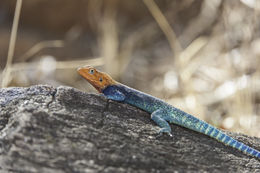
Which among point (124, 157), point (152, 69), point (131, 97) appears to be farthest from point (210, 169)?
point (152, 69)

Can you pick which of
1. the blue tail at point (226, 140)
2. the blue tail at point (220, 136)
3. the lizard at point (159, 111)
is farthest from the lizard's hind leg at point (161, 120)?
the blue tail at point (226, 140)

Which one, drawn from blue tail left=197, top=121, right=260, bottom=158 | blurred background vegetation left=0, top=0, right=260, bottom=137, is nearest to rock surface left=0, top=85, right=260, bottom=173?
blue tail left=197, top=121, right=260, bottom=158

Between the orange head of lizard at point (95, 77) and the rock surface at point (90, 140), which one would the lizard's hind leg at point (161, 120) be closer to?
the rock surface at point (90, 140)

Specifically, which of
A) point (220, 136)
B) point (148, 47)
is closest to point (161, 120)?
point (220, 136)

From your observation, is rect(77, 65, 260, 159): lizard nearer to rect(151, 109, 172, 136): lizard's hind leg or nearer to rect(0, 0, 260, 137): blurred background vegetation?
rect(151, 109, 172, 136): lizard's hind leg

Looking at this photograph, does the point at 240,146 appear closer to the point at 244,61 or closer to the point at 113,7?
the point at 244,61

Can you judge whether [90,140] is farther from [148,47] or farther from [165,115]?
[148,47]
